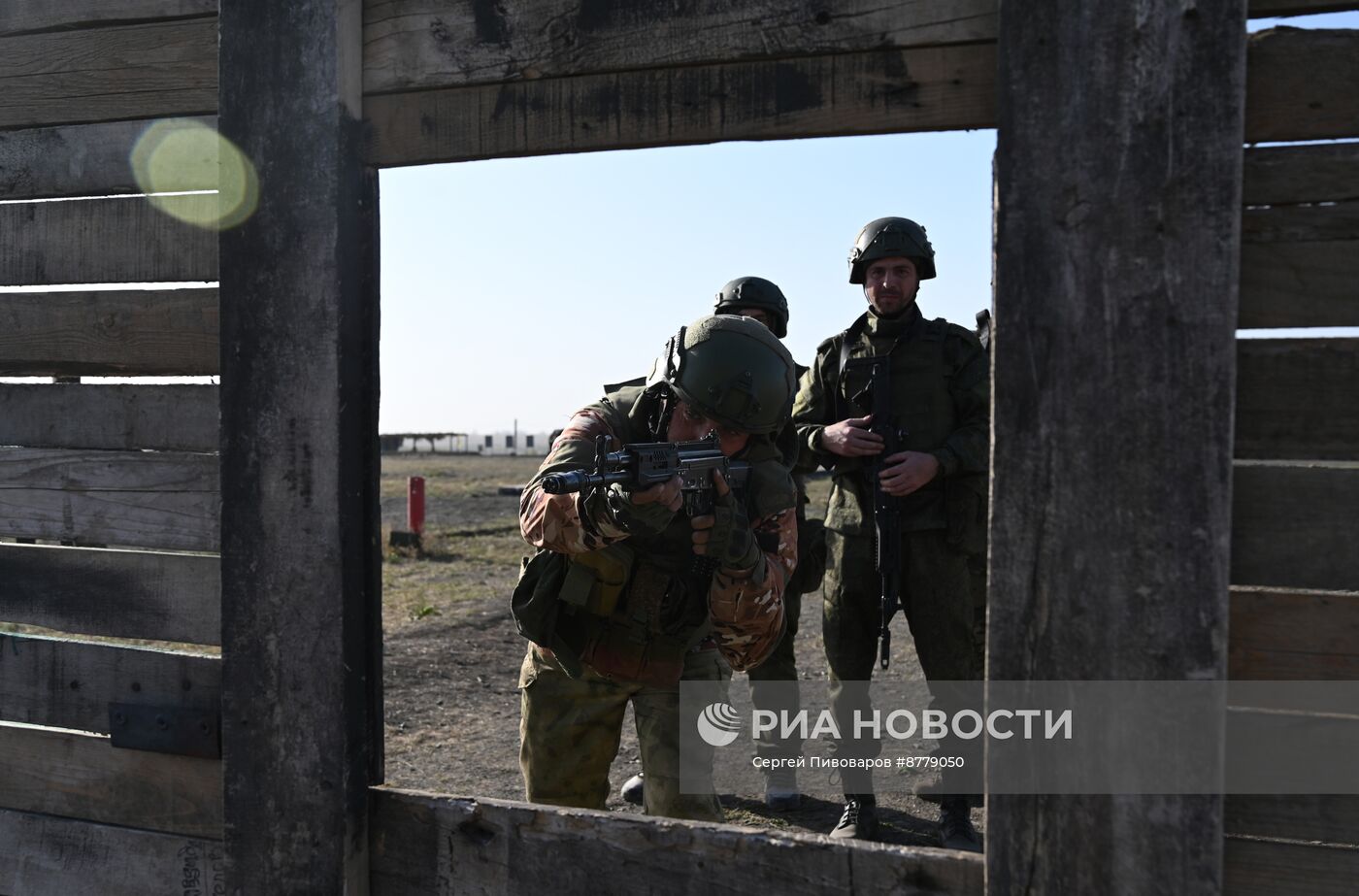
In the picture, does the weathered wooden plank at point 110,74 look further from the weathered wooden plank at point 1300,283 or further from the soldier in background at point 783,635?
the soldier in background at point 783,635

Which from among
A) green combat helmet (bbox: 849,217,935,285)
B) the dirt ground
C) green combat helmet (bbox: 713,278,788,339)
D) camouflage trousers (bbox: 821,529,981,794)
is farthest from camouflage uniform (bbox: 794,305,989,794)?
the dirt ground

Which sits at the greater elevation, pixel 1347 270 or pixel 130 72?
pixel 130 72

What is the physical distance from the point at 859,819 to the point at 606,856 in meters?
2.17

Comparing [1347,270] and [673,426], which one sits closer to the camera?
[1347,270]

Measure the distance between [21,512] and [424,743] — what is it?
3064 mm

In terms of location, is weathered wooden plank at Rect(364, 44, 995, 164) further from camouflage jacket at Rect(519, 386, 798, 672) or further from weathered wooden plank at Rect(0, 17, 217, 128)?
camouflage jacket at Rect(519, 386, 798, 672)

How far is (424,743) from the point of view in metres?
5.67

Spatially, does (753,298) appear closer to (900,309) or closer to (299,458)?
(900,309)

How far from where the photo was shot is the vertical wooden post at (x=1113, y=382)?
1890mm

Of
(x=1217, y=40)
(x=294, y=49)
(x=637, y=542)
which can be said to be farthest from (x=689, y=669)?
(x=1217, y=40)

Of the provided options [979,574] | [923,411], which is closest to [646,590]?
[923,411]

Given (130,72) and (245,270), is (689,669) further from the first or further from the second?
(130,72)

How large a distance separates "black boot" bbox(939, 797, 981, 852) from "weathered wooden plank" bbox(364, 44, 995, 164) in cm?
288

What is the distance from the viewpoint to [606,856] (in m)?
2.32
